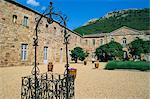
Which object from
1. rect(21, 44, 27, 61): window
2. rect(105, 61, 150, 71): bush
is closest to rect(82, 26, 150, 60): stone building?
rect(105, 61, 150, 71): bush

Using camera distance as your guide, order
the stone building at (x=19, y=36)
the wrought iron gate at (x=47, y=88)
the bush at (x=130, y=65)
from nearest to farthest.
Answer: the wrought iron gate at (x=47, y=88), the stone building at (x=19, y=36), the bush at (x=130, y=65)

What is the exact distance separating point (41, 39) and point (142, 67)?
11.7 metres

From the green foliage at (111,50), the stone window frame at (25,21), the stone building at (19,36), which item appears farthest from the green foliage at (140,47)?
the stone window frame at (25,21)

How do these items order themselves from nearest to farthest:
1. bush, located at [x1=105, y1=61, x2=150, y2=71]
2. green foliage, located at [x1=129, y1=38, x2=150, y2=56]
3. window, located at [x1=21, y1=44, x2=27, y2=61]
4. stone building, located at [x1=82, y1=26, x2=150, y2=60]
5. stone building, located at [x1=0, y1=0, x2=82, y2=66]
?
1. stone building, located at [x1=0, y1=0, x2=82, y2=66]
2. bush, located at [x1=105, y1=61, x2=150, y2=71]
3. window, located at [x1=21, y1=44, x2=27, y2=61]
4. green foliage, located at [x1=129, y1=38, x2=150, y2=56]
5. stone building, located at [x1=82, y1=26, x2=150, y2=60]

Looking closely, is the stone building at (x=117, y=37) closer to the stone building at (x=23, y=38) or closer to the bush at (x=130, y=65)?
the stone building at (x=23, y=38)

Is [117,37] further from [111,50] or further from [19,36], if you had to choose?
[19,36]

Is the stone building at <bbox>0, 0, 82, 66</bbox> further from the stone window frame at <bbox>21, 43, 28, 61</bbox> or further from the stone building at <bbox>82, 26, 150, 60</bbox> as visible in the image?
the stone building at <bbox>82, 26, 150, 60</bbox>

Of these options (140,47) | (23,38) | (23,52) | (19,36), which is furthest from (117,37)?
(19,36)

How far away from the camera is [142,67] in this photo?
16.9 meters

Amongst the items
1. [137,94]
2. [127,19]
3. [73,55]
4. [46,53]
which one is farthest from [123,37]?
[127,19]

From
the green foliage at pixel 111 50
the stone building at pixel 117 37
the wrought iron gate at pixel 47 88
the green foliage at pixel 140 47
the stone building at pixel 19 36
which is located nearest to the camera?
the wrought iron gate at pixel 47 88

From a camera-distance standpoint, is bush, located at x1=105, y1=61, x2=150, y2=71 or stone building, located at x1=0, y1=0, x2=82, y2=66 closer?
stone building, located at x1=0, y1=0, x2=82, y2=66

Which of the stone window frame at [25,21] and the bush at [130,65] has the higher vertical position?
the stone window frame at [25,21]

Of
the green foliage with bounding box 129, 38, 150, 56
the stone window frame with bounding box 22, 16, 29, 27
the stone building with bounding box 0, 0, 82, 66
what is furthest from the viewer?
the green foliage with bounding box 129, 38, 150, 56
